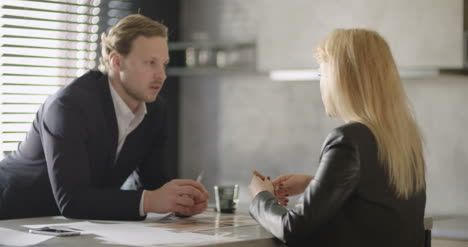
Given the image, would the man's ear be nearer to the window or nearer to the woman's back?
the woman's back

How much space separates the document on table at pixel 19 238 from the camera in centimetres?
149

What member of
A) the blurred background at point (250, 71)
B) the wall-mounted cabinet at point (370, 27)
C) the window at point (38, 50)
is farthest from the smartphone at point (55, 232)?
the wall-mounted cabinet at point (370, 27)

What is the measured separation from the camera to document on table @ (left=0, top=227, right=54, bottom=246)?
1489mm

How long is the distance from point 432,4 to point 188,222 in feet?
5.98

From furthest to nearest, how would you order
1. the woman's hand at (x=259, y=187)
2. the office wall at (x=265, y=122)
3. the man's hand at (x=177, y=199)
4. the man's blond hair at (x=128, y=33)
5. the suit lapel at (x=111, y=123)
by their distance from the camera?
the office wall at (x=265, y=122)
the man's blond hair at (x=128, y=33)
the suit lapel at (x=111, y=123)
the man's hand at (x=177, y=199)
the woman's hand at (x=259, y=187)

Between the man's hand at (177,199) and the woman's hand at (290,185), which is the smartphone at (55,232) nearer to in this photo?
the man's hand at (177,199)

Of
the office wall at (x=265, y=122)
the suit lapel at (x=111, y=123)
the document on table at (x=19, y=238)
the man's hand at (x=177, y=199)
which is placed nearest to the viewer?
the document on table at (x=19, y=238)

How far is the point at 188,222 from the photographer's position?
74.8 inches

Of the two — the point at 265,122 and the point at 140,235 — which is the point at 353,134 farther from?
the point at 265,122

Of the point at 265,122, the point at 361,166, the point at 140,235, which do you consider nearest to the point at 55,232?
the point at 140,235

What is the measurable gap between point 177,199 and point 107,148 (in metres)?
0.37

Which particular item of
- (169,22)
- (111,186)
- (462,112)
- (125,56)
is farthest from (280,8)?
(111,186)

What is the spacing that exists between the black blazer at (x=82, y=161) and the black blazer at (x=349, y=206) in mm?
556

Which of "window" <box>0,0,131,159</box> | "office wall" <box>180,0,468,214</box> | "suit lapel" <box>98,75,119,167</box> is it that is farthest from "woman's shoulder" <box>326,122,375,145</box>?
"window" <box>0,0,131,159</box>
